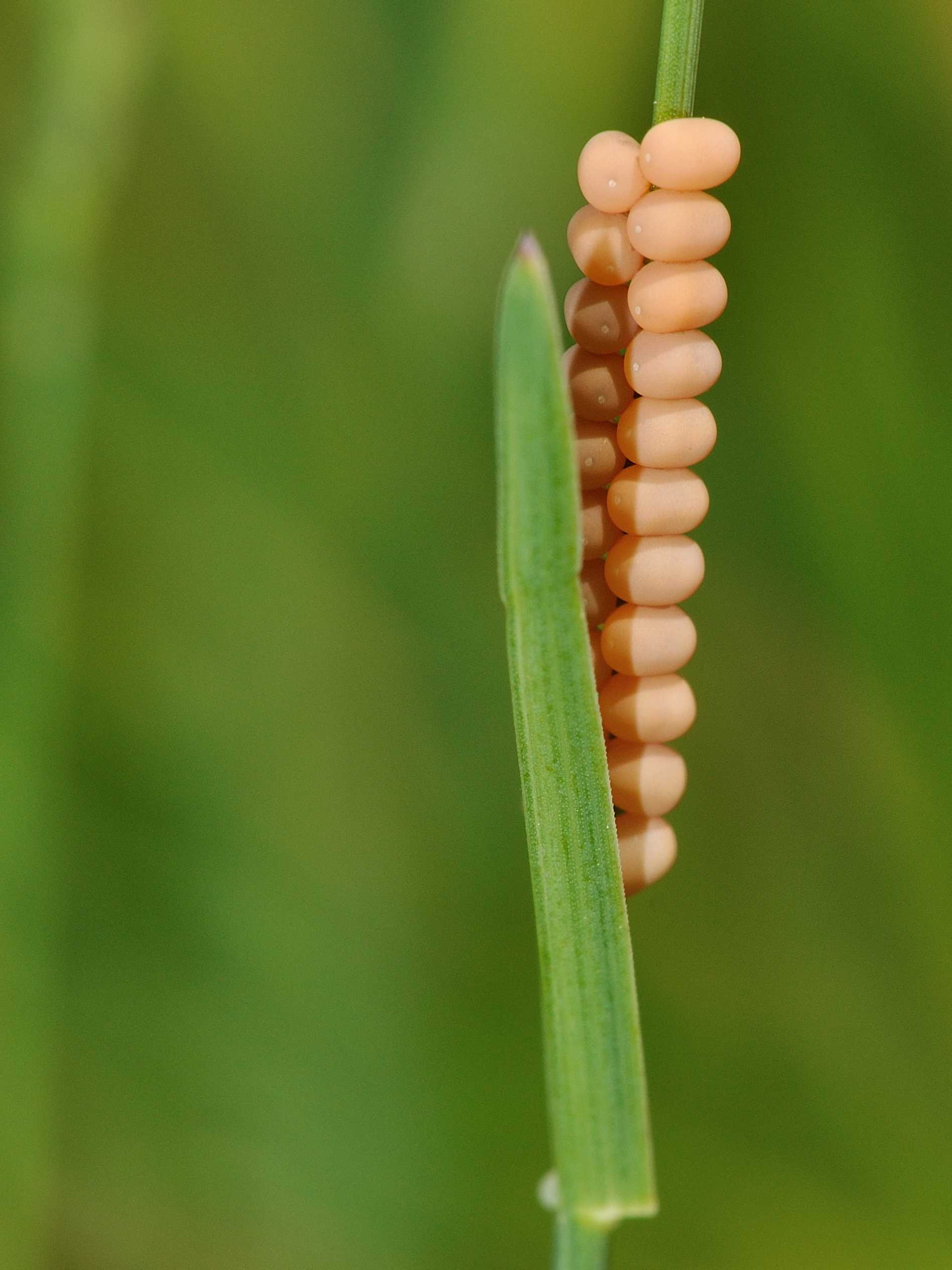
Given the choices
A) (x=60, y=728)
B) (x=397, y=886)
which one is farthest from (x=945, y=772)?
(x=60, y=728)

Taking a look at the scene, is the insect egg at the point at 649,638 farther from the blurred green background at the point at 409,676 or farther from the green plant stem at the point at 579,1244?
the blurred green background at the point at 409,676

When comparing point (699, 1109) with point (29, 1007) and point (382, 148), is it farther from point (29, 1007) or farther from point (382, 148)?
point (382, 148)

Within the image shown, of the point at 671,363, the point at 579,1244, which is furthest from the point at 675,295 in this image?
the point at 579,1244

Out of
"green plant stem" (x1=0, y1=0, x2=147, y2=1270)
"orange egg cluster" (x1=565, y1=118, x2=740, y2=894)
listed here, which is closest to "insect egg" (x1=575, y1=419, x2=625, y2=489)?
"orange egg cluster" (x1=565, y1=118, x2=740, y2=894)

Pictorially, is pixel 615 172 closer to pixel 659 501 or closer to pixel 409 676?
pixel 659 501

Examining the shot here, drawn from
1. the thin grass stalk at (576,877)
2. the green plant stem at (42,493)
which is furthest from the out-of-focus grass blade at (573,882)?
the green plant stem at (42,493)
